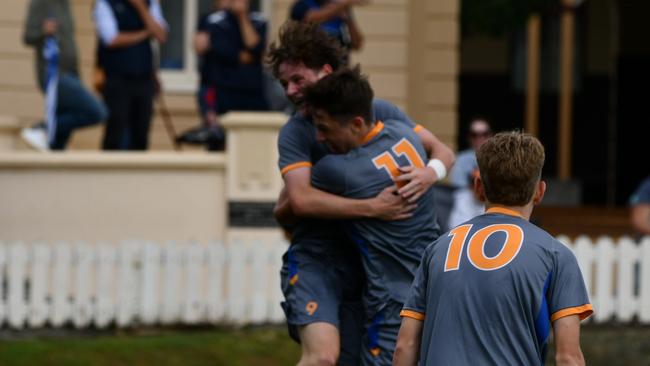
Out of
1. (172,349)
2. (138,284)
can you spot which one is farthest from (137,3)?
(172,349)

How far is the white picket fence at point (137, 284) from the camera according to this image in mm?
11656

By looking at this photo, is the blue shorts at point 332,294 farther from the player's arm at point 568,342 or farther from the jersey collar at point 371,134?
the player's arm at point 568,342

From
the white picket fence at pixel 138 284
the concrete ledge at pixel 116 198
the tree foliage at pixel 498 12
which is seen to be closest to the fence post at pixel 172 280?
the white picket fence at pixel 138 284

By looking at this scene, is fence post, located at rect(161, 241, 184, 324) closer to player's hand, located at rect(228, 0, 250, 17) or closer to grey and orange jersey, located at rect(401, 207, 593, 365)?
player's hand, located at rect(228, 0, 250, 17)

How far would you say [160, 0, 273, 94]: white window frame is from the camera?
16.2 meters

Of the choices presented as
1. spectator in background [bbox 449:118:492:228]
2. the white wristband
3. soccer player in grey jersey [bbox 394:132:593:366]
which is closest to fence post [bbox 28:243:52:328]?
spectator in background [bbox 449:118:492:228]

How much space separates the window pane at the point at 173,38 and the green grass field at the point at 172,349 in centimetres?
528

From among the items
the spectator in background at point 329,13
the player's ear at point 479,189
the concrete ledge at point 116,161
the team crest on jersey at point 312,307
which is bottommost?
the concrete ledge at point 116,161

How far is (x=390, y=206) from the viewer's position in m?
6.06

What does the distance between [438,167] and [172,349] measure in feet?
16.6

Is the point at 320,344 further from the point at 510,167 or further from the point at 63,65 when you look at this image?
the point at 63,65

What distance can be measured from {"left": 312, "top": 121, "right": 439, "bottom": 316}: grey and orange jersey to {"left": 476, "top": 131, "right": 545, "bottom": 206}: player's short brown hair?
4.78 feet

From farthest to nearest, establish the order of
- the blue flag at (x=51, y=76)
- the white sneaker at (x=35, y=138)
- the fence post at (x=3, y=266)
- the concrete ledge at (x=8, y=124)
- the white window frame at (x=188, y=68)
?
the white window frame at (x=188, y=68) < the white sneaker at (x=35, y=138) < the concrete ledge at (x=8, y=124) < the blue flag at (x=51, y=76) < the fence post at (x=3, y=266)

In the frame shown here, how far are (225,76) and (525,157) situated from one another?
872cm
